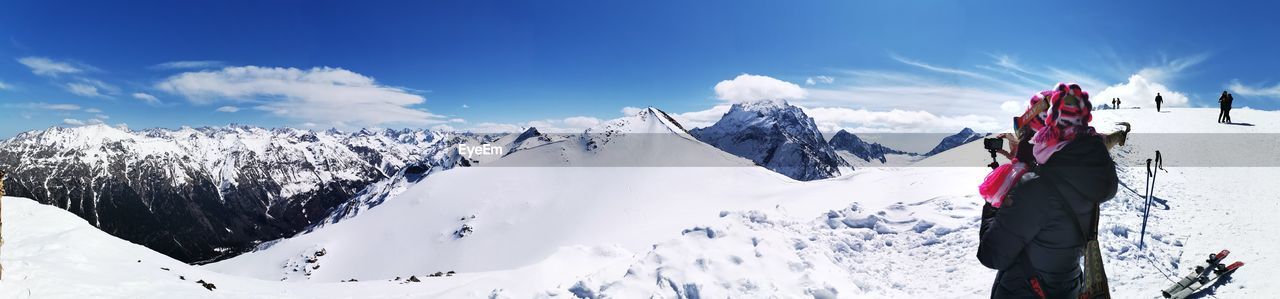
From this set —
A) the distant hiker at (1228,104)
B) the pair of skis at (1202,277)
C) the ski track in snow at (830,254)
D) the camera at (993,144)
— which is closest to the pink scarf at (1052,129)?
the camera at (993,144)

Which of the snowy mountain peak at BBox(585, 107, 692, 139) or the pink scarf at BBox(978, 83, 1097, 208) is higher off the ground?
the snowy mountain peak at BBox(585, 107, 692, 139)

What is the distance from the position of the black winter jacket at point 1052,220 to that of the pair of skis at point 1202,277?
685cm

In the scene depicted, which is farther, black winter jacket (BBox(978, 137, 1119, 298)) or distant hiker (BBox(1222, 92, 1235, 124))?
distant hiker (BBox(1222, 92, 1235, 124))

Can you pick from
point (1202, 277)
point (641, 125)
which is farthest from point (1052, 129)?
point (641, 125)

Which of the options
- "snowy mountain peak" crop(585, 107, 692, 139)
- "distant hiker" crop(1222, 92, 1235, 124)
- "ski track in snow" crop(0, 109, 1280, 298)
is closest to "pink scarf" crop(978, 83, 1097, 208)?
"ski track in snow" crop(0, 109, 1280, 298)

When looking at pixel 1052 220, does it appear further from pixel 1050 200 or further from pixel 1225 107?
pixel 1225 107

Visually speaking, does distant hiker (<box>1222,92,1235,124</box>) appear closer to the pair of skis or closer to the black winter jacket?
the pair of skis

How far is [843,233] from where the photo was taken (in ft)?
48.3

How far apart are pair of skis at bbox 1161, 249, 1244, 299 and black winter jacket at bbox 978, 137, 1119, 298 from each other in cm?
685

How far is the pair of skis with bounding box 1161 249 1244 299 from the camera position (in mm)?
8234

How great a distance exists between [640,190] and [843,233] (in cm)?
9841

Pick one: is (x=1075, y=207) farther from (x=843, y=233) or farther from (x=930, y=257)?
(x=843, y=233)

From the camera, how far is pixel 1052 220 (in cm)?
364

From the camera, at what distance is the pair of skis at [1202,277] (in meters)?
8.23
